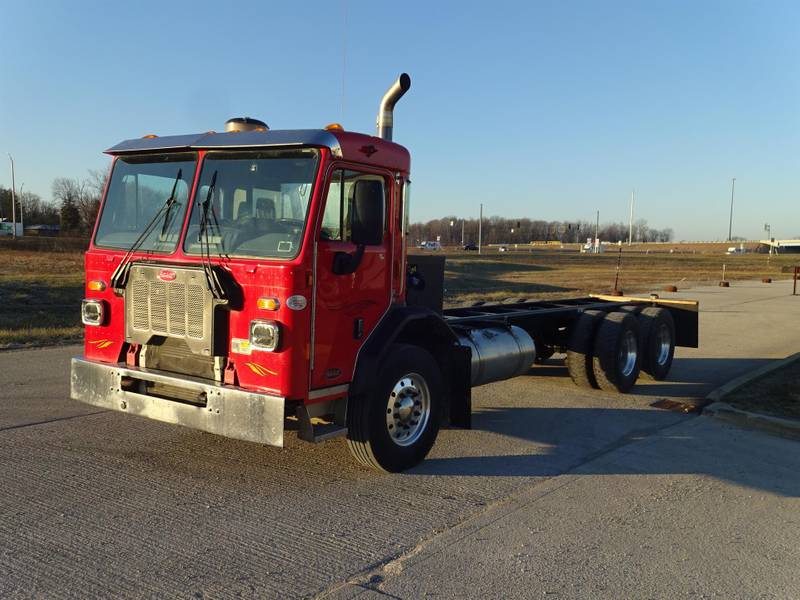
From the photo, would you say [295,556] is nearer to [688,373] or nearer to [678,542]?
[678,542]

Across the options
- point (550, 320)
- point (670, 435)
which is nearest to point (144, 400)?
point (670, 435)

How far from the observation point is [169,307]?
16.4ft

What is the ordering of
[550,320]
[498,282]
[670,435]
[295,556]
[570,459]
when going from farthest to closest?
1. [498,282]
2. [550,320]
3. [670,435]
4. [570,459]
5. [295,556]

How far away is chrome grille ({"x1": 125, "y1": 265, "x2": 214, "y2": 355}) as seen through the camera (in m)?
4.84

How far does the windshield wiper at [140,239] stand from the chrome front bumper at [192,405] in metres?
0.68

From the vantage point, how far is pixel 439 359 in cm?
613

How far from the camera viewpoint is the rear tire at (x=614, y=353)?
28.5 feet

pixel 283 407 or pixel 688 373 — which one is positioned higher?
pixel 283 407

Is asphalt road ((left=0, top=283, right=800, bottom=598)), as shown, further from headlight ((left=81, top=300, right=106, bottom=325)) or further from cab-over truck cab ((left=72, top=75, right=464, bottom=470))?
headlight ((left=81, top=300, right=106, bottom=325))

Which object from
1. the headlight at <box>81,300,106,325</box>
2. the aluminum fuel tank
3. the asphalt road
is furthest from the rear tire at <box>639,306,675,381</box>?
the headlight at <box>81,300,106,325</box>

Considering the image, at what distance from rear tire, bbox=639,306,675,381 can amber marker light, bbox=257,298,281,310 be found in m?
6.41

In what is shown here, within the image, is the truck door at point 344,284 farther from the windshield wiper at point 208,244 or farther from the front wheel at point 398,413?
the windshield wiper at point 208,244

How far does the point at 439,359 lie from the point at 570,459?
146cm

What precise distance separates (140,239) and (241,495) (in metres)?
2.15
